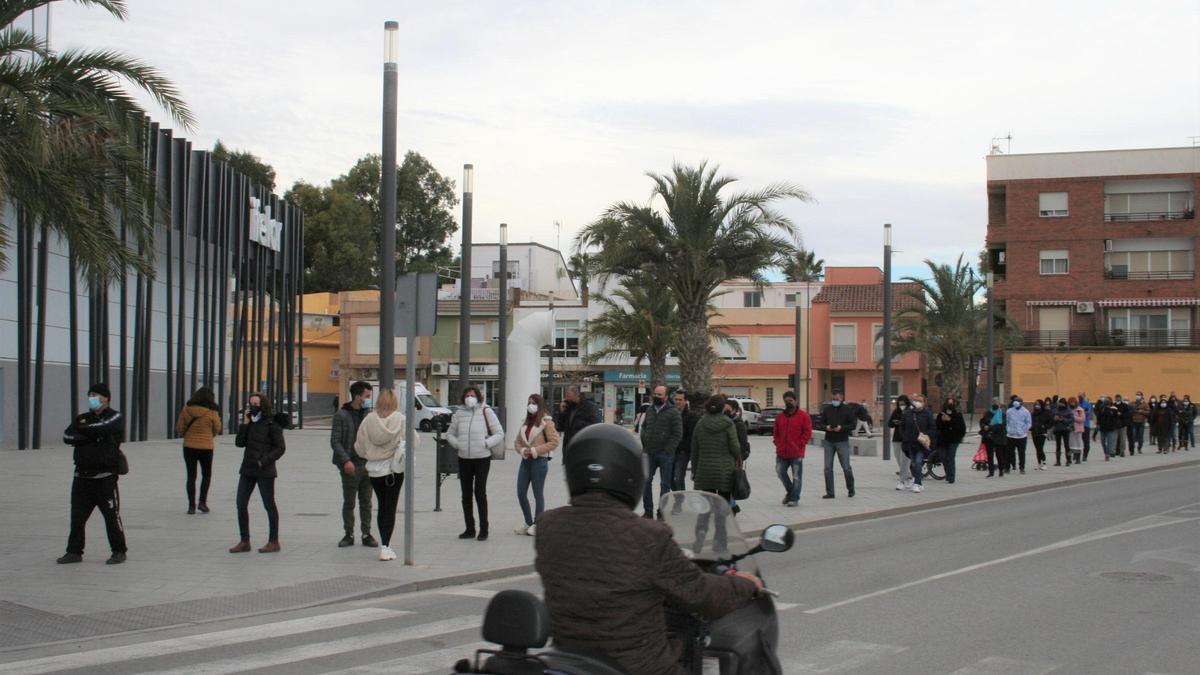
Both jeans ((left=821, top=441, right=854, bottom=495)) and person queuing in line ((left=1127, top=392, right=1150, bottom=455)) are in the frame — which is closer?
jeans ((left=821, top=441, right=854, bottom=495))

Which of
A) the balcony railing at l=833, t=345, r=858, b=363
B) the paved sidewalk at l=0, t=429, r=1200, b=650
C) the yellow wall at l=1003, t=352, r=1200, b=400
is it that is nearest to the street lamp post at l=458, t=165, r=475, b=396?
the paved sidewalk at l=0, t=429, r=1200, b=650

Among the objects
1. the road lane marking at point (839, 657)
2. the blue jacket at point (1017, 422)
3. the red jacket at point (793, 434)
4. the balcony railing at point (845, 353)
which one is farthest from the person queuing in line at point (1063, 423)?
the balcony railing at point (845, 353)

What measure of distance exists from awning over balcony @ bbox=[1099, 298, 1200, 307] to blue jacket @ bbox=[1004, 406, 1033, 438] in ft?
128

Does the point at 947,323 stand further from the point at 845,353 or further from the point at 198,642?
the point at 198,642

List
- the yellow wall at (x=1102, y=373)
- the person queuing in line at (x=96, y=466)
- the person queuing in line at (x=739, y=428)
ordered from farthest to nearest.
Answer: the yellow wall at (x=1102, y=373), the person queuing in line at (x=739, y=428), the person queuing in line at (x=96, y=466)

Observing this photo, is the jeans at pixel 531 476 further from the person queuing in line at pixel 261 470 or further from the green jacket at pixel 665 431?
the person queuing in line at pixel 261 470

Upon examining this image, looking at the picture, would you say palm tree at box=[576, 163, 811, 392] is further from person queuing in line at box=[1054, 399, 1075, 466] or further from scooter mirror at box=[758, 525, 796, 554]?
scooter mirror at box=[758, 525, 796, 554]

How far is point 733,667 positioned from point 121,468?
27.9ft

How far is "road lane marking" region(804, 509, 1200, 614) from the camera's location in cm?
1002

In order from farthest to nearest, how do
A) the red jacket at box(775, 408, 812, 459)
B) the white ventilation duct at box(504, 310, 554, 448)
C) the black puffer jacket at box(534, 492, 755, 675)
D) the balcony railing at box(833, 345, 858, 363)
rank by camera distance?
1. the balcony railing at box(833, 345, 858, 363)
2. the white ventilation duct at box(504, 310, 554, 448)
3. the red jacket at box(775, 408, 812, 459)
4. the black puffer jacket at box(534, 492, 755, 675)

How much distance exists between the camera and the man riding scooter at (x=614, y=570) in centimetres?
413

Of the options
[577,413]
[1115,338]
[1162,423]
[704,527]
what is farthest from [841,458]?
[1115,338]

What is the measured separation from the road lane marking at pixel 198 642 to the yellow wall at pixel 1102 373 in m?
54.6

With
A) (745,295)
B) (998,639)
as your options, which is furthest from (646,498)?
(745,295)
